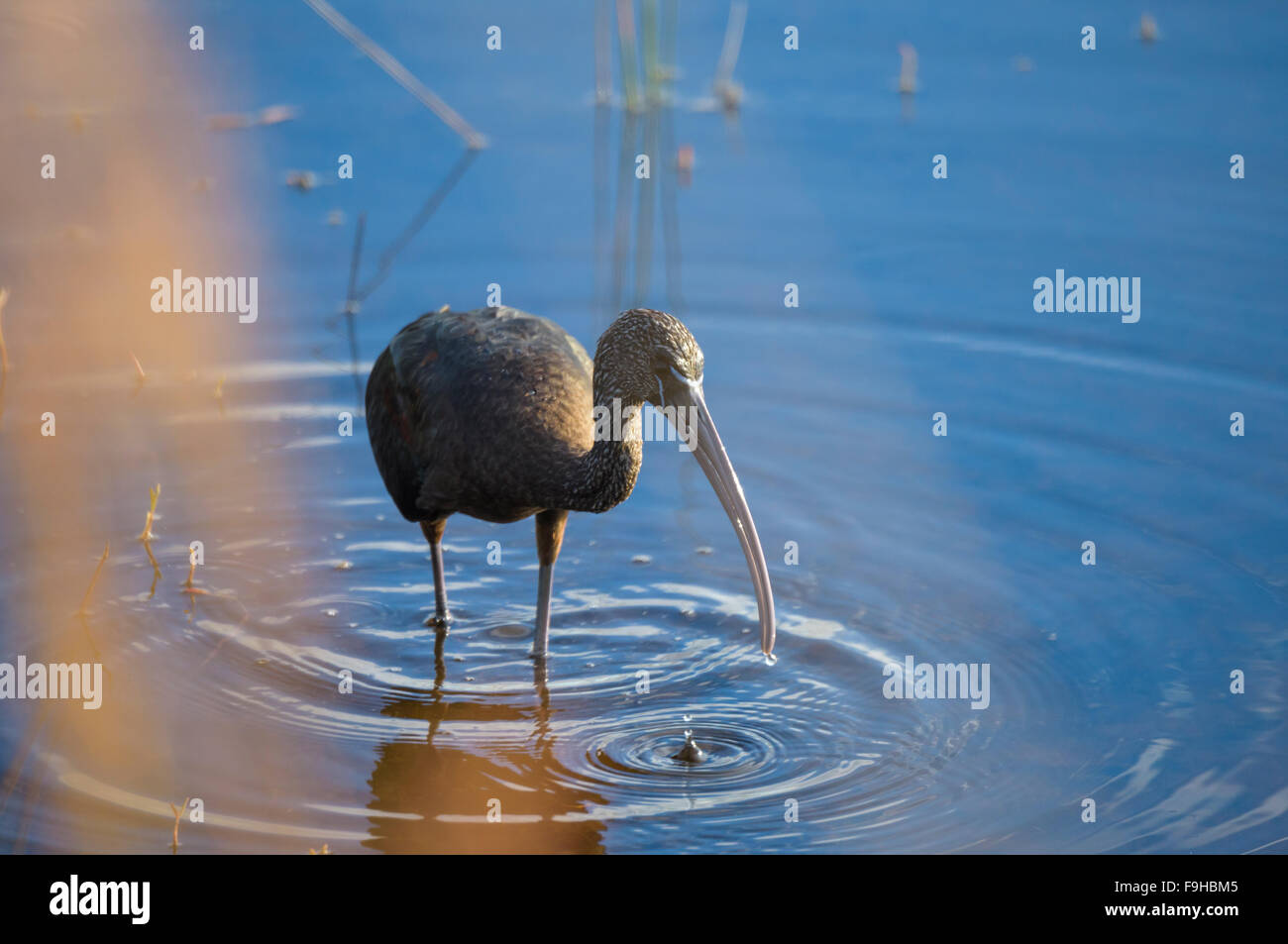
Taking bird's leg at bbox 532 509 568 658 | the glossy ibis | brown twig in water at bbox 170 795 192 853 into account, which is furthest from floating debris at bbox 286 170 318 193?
brown twig in water at bbox 170 795 192 853

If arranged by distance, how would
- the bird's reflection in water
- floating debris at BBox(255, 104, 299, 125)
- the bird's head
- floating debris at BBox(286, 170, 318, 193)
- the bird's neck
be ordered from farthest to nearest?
floating debris at BBox(255, 104, 299, 125) → floating debris at BBox(286, 170, 318, 193) → the bird's neck → the bird's head → the bird's reflection in water

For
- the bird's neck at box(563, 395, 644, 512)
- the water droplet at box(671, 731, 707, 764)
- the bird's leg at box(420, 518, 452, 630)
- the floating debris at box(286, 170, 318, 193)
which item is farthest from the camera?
the floating debris at box(286, 170, 318, 193)

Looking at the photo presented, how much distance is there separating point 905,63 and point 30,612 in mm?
7595

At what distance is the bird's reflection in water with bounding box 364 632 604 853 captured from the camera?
18.7 feet

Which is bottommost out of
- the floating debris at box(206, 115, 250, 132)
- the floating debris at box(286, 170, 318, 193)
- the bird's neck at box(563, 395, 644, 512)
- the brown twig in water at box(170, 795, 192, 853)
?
the brown twig in water at box(170, 795, 192, 853)

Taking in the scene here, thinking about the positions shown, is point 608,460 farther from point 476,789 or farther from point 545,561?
point 476,789

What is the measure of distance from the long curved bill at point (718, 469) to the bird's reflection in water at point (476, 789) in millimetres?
922

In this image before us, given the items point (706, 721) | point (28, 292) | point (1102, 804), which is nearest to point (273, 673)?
point (706, 721)

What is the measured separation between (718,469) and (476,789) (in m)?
1.41

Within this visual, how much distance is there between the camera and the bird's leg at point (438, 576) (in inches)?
273

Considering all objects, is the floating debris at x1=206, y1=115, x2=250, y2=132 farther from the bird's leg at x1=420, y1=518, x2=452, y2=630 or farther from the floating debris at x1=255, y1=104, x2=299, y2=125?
the bird's leg at x1=420, y1=518, x2=452, y2=630

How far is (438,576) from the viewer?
7.03m

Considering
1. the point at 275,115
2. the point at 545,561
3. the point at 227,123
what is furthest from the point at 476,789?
the point at 227,123

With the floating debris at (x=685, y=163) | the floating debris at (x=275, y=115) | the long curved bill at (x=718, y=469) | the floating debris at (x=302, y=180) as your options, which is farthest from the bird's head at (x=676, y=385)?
the floating debris at (x=275, y=115)
